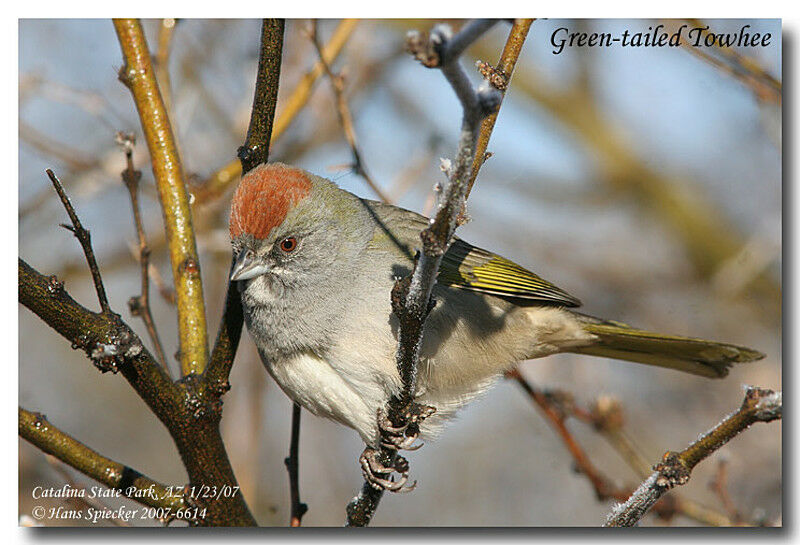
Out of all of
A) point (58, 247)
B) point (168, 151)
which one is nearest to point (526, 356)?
point (168, 151)

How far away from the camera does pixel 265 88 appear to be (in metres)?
2.49

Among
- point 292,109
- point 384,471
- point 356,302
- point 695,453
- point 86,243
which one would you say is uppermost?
point 292,109

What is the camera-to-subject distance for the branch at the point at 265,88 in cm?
249

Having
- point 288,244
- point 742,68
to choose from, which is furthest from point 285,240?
point 742,68

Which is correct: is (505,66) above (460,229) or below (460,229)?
below

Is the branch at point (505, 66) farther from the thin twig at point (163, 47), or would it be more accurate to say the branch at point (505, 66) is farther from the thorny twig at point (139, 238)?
the thin twig at point (163, 47)

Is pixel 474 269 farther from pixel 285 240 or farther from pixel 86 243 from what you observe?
pixel 86 243

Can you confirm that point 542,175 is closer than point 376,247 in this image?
No

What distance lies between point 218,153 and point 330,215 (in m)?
1.52

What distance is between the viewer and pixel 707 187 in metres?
4.86

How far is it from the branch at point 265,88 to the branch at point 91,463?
102 centimetres

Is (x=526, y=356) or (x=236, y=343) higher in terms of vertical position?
(x=526, y=356)

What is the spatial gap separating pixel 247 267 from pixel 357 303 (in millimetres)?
420

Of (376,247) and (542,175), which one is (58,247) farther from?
(542,175)
